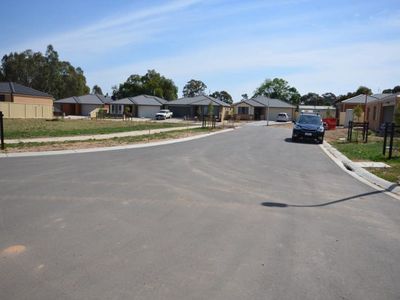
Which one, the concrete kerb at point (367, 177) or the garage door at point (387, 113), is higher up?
the garage door at point (387, 113)

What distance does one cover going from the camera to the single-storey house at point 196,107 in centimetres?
6619

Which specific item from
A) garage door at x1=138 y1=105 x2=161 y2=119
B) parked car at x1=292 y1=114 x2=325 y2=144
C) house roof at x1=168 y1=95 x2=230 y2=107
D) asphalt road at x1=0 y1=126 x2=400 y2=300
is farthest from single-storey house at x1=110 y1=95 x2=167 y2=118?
asphalt road at x1=0 y1=126 x2=400 y2=300

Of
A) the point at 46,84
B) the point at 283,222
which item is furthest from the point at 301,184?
the point at 46,84

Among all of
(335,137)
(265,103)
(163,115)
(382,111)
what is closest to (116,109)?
(163,115)

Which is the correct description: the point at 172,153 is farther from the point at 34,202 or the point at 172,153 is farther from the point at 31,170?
the point at 34,202

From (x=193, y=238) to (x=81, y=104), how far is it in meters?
72.4

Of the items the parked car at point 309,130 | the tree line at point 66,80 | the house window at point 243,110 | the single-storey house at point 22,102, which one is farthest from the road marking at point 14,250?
the tree line at point 66,80

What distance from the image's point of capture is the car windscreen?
26.1 meters

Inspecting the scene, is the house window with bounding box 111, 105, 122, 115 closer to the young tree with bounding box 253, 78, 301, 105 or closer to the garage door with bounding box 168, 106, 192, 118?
the garage door with bounding box 168, 106, 192, 118

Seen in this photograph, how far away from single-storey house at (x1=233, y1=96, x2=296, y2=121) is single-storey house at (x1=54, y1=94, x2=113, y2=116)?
81.6 feet

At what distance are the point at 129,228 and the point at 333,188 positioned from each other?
19.0ft

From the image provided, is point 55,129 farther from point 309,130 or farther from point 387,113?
point 387,113

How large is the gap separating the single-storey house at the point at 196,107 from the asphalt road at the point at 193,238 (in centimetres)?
5489

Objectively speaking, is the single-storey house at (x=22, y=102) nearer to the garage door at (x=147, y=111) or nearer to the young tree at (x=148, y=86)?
the garage door at (x=147, y=111)
